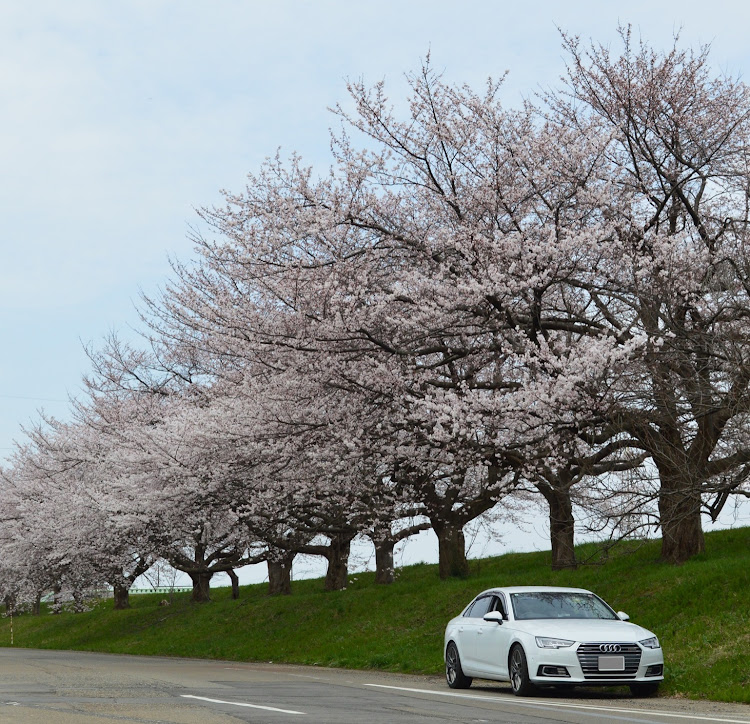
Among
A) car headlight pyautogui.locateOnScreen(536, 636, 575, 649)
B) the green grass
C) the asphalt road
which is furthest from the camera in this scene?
the green grass

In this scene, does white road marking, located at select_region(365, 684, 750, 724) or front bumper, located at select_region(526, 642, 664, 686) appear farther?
front bumper, located at select_region(526, 642, 664, 686)

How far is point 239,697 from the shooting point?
500 inches

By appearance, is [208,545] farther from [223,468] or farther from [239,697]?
[239,697]

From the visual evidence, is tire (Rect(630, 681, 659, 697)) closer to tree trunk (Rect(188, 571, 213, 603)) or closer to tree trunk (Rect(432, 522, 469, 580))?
tree trunk (Rect(432, 522, 469, 580))

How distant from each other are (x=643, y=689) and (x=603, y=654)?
1.06 metres

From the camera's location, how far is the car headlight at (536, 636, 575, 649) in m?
13.0

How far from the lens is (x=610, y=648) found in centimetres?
1288

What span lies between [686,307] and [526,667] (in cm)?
766

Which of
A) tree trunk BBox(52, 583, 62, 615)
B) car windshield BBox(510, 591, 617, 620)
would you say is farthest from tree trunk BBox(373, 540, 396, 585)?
tree trunk BBox(52, 583, 62, 615)

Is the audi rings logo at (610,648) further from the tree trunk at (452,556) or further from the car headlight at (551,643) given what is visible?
the tree trunk at (452,556)

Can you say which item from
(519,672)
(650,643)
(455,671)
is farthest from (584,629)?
(455,671)

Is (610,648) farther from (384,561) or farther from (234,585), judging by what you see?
(234,585)

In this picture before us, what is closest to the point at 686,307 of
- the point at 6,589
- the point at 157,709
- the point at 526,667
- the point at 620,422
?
the point at 620,422

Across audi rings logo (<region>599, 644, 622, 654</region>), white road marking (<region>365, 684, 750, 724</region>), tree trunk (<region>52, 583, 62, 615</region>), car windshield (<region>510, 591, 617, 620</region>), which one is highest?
tree trunk (<region>52, 583, 62, 615</region>)
